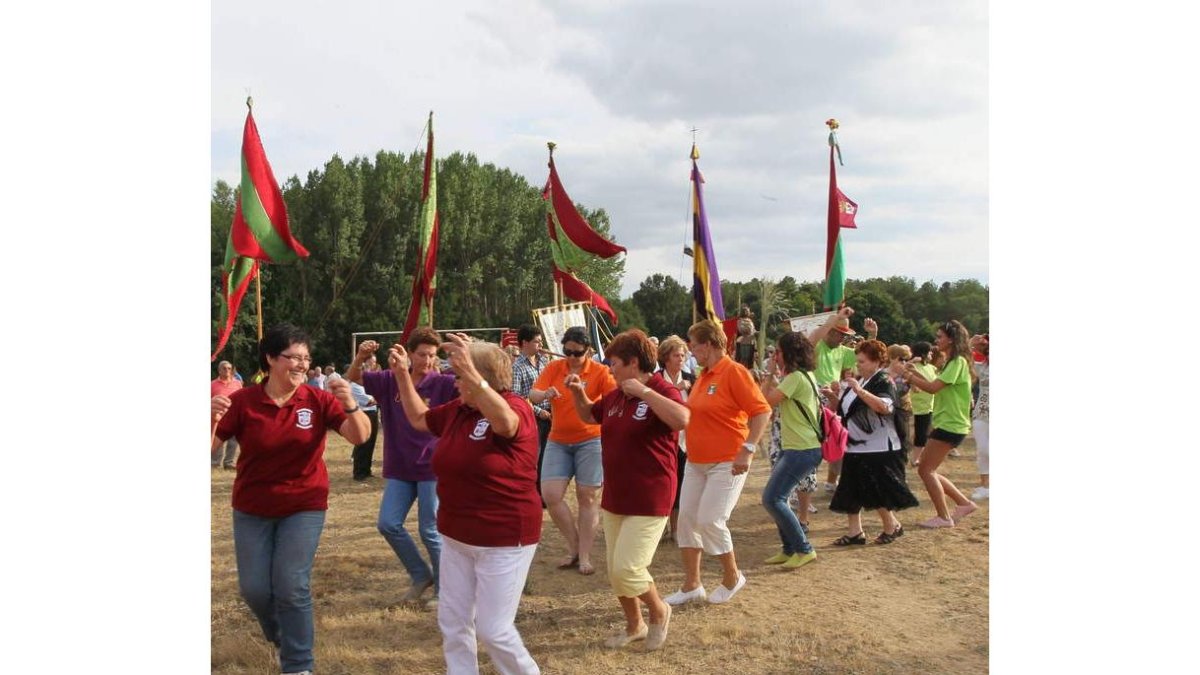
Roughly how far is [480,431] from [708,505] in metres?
2.27

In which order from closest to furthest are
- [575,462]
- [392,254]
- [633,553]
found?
[633,553] → [575,462] → [392,254]

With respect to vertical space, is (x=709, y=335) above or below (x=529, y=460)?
above

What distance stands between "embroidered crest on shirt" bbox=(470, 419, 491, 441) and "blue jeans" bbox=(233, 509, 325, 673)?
1.00 metres

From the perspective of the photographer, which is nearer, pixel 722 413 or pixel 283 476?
pixel 283 476

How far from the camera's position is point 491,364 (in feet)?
12.9

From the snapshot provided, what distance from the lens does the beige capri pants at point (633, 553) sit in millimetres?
4758

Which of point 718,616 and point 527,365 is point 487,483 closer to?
point 718,616

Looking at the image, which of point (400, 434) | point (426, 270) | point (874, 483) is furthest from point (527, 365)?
point (874, 483)

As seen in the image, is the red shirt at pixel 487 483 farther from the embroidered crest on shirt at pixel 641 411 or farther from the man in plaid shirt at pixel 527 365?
the man in plaid shirt at pixel 527 365

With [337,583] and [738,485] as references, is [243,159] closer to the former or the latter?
[337,583]

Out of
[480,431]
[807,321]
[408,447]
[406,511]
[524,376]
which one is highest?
[807,321]

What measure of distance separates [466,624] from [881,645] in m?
2.63

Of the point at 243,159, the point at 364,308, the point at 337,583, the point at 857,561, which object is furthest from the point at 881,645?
the point at 364,308

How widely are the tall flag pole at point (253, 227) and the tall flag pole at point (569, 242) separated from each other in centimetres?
464
